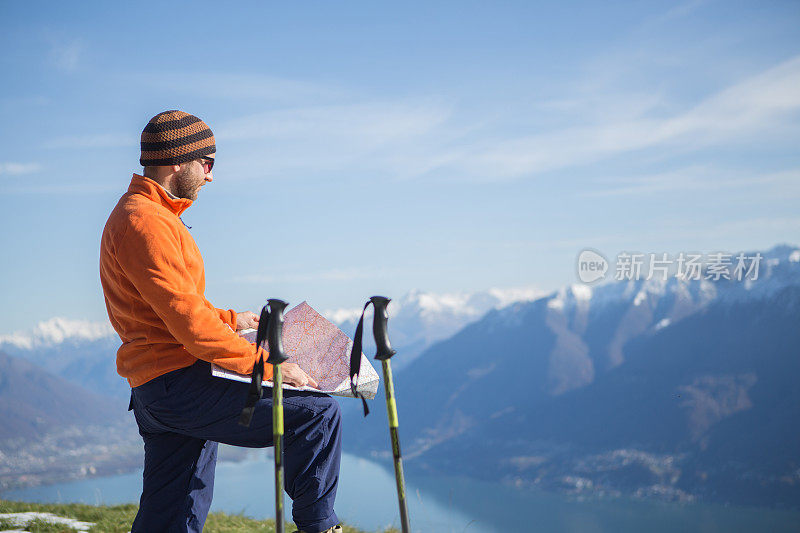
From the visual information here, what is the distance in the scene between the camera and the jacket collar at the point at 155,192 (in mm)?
3426

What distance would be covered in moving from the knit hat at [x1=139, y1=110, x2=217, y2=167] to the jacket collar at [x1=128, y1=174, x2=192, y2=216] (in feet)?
0.32

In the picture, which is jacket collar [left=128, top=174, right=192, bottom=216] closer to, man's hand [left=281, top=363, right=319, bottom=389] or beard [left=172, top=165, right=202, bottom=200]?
beard [left=172, top=165, right=202, bottom=200]

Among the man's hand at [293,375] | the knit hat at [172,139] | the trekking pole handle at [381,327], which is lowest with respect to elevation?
the man's hand at [293,375]

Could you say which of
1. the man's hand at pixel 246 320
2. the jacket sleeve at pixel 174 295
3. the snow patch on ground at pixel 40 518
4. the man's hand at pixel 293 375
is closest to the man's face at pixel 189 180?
the jacket sleeve at pixel 174 295

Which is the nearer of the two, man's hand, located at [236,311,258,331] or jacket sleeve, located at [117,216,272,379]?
jacket sleeve, located at [117,216,272,379]

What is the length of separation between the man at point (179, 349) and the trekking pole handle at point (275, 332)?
190mm

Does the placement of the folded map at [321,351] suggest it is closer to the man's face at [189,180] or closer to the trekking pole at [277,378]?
the trekking pole at [277,378]

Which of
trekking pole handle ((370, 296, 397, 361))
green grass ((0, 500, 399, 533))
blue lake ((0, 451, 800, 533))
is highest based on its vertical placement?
trekking pole handle ((370, 296, 397, 361))

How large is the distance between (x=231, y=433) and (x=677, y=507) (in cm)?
18489

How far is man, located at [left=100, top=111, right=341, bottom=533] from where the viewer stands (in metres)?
3.08

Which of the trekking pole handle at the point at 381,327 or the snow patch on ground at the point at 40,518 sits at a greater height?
the trekking pole handle at the point at 381,327

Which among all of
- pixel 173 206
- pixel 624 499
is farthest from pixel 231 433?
pixel 624 499

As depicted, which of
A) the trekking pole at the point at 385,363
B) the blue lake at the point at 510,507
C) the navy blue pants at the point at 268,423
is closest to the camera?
the trekking pole at the point at 385,363

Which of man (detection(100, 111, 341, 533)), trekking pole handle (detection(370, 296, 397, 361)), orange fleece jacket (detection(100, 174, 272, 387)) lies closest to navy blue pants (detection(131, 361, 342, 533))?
man (detection(100, 111, 341, 533))
